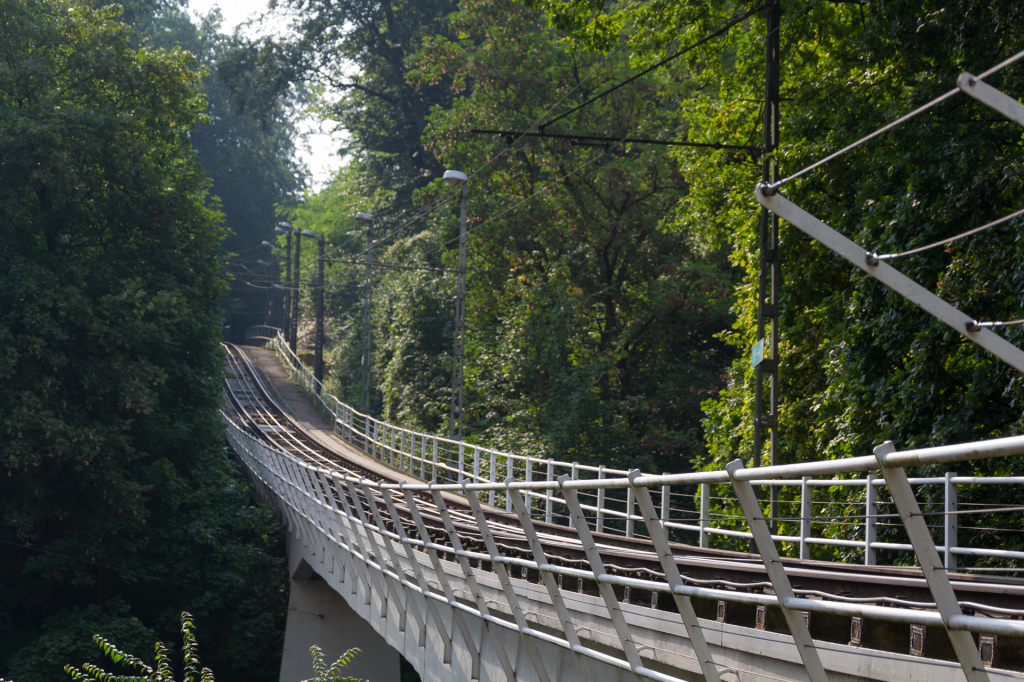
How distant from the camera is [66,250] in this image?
2708 centimetres

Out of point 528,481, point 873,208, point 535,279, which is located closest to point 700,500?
point 873,208

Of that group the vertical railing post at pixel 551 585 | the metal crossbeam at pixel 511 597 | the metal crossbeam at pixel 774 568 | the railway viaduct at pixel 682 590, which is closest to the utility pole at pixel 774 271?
the railway viaduct at pixel 682 590

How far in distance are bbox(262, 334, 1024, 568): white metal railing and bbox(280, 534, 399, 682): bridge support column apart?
389 centimetres

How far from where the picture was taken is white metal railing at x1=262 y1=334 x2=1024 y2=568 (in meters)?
7.87

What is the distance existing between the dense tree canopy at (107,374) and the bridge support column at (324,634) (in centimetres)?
326

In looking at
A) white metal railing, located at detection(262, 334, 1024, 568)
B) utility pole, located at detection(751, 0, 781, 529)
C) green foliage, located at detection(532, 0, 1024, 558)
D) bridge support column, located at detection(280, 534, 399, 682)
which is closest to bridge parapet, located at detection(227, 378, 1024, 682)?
white metal railing, located at detection(262, 334, 1024, 568)

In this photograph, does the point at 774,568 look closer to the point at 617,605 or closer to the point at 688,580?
the point at 688,580

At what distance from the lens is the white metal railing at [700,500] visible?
7.87 meters

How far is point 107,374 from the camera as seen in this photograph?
24141 millimetres

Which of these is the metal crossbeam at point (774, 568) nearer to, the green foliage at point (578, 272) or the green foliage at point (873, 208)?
the green foliage at point (873, 208)

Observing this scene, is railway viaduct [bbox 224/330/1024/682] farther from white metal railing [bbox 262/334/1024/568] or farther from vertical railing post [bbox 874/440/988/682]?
white metal railing [bbox 262/334/1024/568]

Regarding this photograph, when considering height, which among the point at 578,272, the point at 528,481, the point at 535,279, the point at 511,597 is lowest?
the point at 511,597

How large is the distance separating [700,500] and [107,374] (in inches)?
593

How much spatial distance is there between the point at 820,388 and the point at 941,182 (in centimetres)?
609
